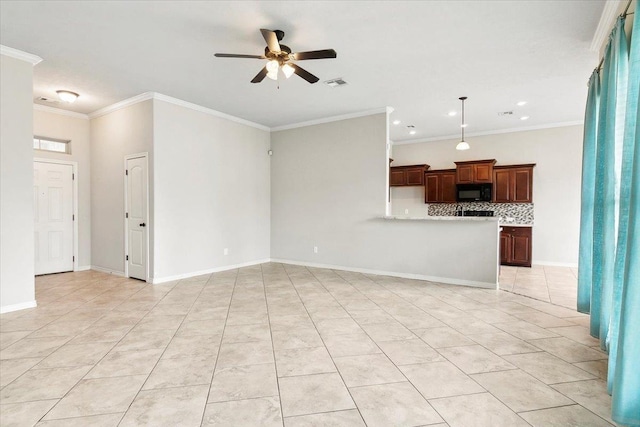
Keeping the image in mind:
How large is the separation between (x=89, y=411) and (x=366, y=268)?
4825mm

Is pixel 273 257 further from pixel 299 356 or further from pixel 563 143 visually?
pixel 563 143

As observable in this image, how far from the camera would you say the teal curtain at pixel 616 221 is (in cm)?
170

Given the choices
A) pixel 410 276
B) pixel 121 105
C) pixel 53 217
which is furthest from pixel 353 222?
pixel 53 217

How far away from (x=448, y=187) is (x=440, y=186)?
192 millimetres

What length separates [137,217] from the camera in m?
5.51

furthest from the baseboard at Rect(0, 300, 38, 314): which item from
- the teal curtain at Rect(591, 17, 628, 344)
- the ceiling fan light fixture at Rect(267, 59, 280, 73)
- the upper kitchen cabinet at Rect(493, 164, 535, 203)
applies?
the upper kitchen cabinet at Rect(493, 164, 535, 203)

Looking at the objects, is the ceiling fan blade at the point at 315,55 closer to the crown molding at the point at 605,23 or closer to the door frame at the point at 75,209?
the crown molding at the point at 605,23

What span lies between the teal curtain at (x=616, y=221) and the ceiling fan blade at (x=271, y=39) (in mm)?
2606

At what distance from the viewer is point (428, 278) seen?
5617 mm

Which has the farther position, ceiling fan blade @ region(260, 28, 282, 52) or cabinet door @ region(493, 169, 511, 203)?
cabinet door @ region(493, 169, 511, 203)

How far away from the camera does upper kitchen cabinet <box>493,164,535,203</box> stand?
7.12m

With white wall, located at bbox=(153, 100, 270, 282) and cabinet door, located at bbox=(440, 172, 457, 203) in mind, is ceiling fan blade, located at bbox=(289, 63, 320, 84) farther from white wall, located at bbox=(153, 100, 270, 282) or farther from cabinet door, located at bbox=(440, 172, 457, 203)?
cabinet door, located at bbox=(440, 172, 457, 203)

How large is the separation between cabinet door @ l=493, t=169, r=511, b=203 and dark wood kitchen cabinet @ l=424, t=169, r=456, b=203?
899 mm


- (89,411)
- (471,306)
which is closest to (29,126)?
(89,411)
